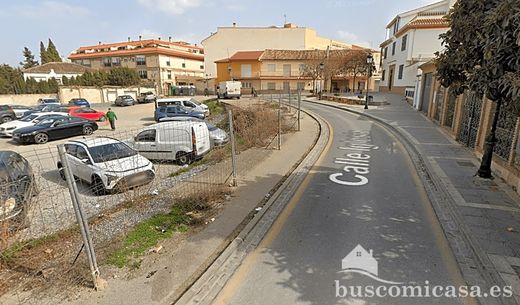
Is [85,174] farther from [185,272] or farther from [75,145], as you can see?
[185,272]

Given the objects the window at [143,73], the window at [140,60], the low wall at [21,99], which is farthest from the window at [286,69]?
the low wall at [21,99]

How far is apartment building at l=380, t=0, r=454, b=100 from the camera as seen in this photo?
3225 centimetres

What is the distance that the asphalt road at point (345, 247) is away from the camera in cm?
356

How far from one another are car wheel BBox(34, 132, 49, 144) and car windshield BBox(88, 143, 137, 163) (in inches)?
432

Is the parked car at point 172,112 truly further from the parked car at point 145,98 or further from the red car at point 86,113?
the parked car at point 145,98

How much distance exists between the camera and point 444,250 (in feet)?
14.5

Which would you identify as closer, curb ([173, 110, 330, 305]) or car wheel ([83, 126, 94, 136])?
curb ([173, 110, 330, 305])

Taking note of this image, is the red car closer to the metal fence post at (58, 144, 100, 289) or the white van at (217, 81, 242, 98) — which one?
the white van at (217, 81, 242, 98)

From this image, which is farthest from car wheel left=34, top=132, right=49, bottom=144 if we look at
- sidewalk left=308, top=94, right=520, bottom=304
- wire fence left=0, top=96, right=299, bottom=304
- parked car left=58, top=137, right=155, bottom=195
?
sidewalk left=308, top=94, right=520, bottom=304

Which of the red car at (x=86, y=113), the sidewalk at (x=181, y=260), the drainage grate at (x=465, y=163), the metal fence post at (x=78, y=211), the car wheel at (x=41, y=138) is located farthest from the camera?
the red car at (x=86, y=113)

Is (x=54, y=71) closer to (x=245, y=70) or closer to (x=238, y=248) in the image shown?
(x=245, y=70)

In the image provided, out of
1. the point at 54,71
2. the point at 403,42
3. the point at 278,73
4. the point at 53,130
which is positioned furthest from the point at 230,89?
the point at 54,71

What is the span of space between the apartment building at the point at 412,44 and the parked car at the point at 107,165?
2788 cm

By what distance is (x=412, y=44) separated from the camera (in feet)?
109
